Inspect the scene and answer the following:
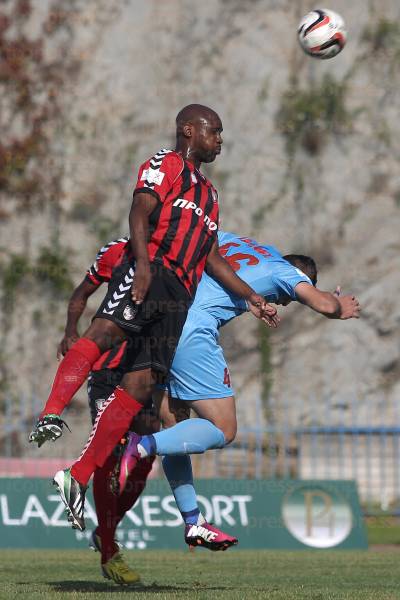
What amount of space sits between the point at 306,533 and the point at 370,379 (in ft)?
28.5

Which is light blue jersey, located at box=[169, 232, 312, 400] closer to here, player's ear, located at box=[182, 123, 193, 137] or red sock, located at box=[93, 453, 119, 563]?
red sock, located at box=[93, 453, 119, 563]

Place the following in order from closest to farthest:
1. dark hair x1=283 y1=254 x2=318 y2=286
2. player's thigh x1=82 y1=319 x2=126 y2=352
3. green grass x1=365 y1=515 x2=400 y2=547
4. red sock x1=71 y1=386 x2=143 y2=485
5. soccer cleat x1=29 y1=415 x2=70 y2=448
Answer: soccer cleat x1=29 y1=415 x2=70 y2=448, red sock x1=71 y1=386 x2=143 y2=485, player's thigh x1=82 y1=319 x2=126 y2=352, dark hair x1=283 y1=254 x2=318 y2=286, green grass x1=365 y1=515 x2=400 y2=547

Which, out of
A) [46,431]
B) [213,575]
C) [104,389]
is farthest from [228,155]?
[46,431]

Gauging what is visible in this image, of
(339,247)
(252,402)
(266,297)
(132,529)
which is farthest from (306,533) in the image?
(339,247)

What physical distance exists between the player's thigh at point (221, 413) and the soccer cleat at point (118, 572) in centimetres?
95

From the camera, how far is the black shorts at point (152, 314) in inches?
238

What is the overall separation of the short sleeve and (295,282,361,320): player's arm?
106 centimetres

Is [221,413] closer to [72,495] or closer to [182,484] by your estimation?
[182,484]

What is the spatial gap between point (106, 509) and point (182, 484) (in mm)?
478

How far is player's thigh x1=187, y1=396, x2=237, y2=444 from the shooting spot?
6637 millimetres

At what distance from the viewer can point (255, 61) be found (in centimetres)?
2192

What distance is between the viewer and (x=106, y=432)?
610 cm

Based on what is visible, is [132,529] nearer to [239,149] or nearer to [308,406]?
[308,406]

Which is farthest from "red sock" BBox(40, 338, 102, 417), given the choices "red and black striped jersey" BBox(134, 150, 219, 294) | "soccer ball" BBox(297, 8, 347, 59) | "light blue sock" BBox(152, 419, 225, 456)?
"soccer ball" BBox(297, 8, 347, 59)
